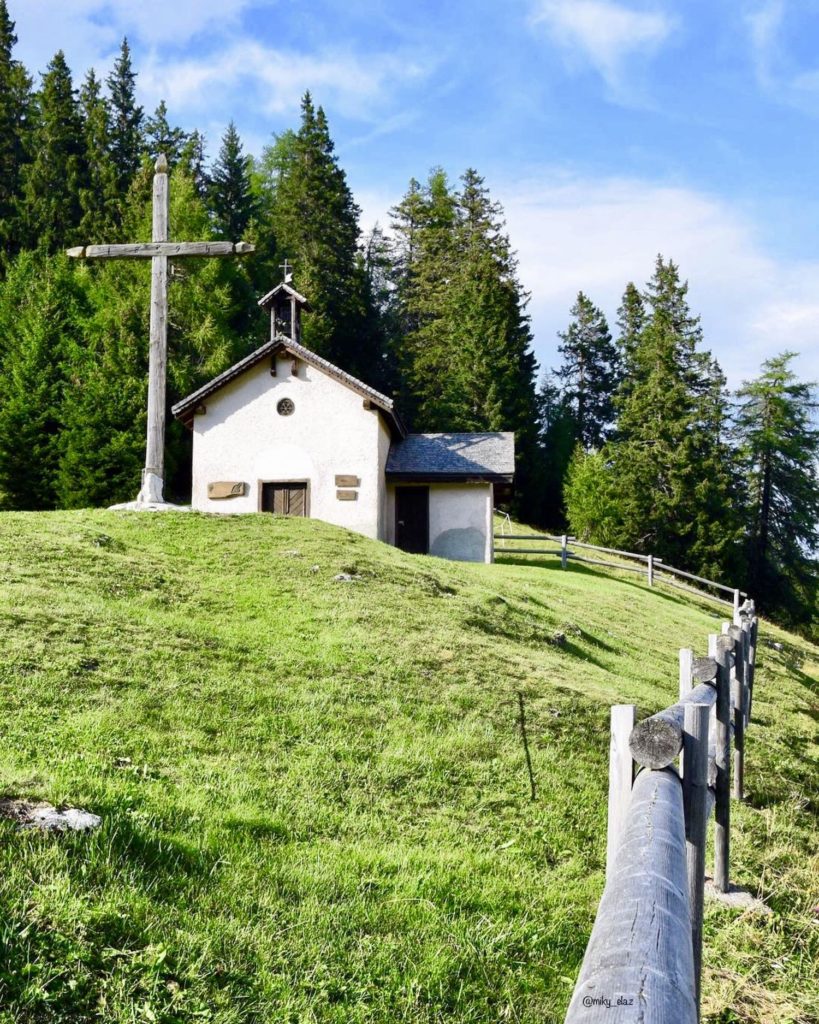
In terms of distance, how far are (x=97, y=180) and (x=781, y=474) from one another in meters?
42.6

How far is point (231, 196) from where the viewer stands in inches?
2003

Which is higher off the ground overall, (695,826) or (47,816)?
(695,826)

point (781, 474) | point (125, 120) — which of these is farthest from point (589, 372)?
point (125, 120)

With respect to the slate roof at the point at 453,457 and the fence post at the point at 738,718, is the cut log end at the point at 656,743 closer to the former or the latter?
the fence post at the point at 738,718

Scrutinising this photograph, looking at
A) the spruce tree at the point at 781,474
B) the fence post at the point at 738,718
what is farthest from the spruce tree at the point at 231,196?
the fence post at the point at 738,718

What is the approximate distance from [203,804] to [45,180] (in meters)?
48.3

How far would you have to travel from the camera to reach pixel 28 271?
134ft

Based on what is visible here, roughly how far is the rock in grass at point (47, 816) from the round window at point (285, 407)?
20.8 m

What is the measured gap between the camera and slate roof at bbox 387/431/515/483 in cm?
2675

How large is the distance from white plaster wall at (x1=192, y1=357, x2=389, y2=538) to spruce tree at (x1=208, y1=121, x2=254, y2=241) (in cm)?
2833

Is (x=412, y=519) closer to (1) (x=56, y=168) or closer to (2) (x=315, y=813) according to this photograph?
(2) (x=315, y=813)

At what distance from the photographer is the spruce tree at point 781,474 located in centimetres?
4972

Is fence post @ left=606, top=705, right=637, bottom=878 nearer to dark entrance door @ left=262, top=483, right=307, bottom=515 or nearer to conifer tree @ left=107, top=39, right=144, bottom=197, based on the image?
dark entrance door @ left=262, top=483, right=307, bottom=515

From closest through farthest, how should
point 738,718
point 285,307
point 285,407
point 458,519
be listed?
1. point 738,718
2. point 285,407
3. point 285,307
4. point 458,519
